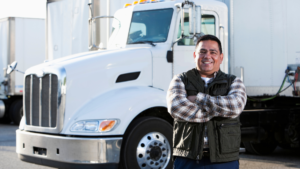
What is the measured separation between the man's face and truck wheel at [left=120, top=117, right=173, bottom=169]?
243cm

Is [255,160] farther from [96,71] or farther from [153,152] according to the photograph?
[96,71]

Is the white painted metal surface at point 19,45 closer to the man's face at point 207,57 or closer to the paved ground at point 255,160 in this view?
the paved ground at point 255,160

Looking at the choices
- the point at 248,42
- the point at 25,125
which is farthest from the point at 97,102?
the point at 248,42

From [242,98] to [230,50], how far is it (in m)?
3.99

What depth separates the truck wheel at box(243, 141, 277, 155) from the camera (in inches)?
336

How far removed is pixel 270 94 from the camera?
290 inches

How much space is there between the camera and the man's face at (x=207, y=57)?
316cm

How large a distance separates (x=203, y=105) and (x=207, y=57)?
39 centimetres

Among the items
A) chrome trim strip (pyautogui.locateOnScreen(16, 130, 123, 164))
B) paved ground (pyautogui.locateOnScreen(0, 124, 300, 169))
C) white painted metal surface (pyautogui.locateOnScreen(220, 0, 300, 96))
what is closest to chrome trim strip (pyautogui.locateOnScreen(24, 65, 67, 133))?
chrome trim strip (pyautogui.locateOnScreen(16, 130, 123, 164))

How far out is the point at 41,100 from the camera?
18.5 feet

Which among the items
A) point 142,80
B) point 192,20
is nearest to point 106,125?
point 142,80

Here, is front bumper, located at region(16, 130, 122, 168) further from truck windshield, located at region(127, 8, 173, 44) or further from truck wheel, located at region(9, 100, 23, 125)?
truck wheel, located at region(9, 100, 23, 125)

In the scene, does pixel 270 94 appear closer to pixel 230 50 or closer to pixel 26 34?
pixel 230 50

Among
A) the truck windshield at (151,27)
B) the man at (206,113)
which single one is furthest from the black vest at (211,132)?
the truck windshield at (151,27)
